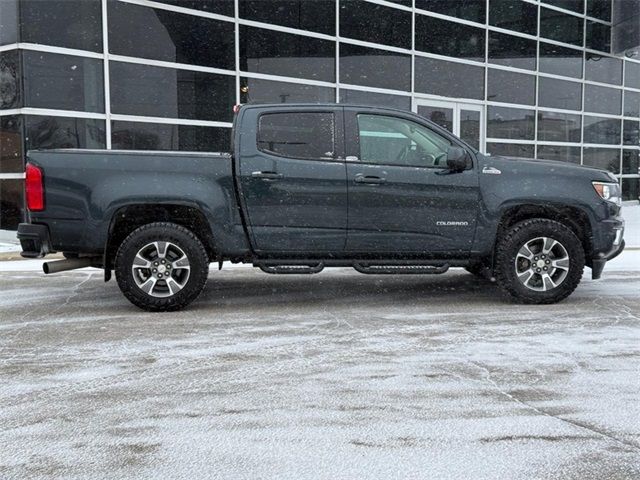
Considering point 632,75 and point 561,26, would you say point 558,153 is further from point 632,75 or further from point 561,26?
point 632,75

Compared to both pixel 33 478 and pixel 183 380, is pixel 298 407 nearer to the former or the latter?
pixel 183 380

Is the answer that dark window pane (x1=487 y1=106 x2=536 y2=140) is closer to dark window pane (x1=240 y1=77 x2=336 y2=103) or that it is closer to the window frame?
dark window pane (x1=240 y1=77 x2=336 y2=103)

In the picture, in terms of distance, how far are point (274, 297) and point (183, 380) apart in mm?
2894

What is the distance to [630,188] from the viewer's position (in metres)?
21.0

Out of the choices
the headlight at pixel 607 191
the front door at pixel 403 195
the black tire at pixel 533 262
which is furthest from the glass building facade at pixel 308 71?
the headlight at pixel 607 191

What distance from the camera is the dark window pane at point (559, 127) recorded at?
59.5 ft

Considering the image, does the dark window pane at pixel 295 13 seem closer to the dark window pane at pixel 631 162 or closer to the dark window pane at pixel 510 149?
the dark window pane at pixel 510 149

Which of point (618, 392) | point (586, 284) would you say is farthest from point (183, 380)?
point (586, 284)

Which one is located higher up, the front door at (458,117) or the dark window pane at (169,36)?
the dark window pane at (169,36)

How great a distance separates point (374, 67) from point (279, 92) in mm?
2522

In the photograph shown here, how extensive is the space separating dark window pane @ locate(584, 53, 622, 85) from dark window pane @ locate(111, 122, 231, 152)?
11844 mm

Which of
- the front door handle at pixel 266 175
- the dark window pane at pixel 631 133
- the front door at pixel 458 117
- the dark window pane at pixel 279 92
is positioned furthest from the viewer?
the dark window pane at pixel 631 133

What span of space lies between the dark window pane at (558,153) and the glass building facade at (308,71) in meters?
0.05

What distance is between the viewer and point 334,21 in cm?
1416
